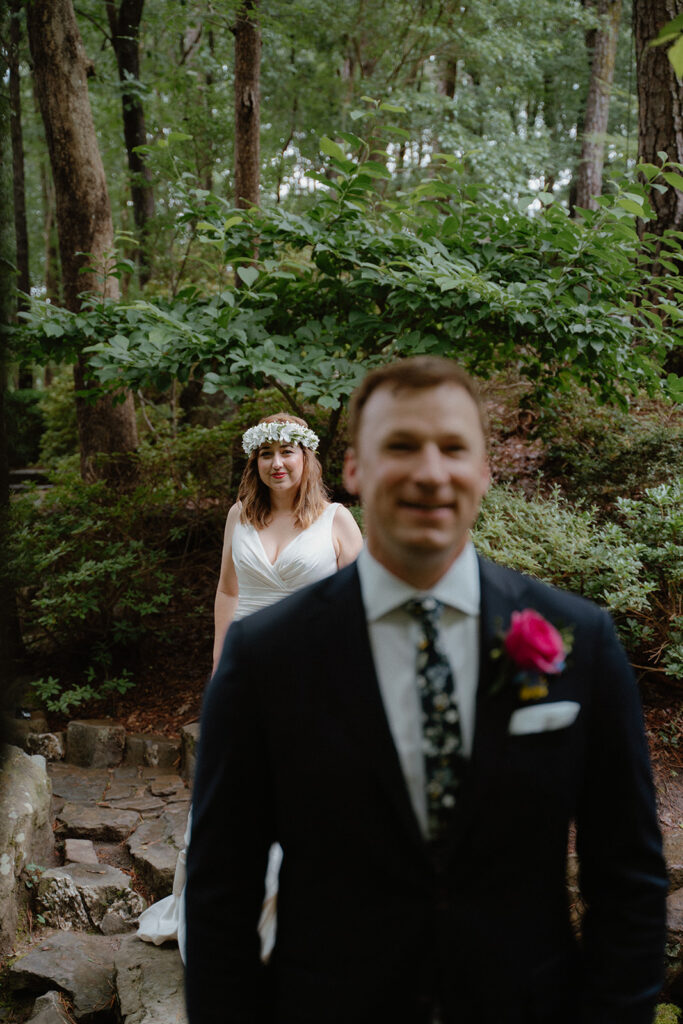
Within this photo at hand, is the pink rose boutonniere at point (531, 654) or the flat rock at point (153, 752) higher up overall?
the pink rose boutonniere at point (531, 654)

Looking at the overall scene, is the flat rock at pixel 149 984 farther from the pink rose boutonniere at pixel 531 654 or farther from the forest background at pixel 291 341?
the pink rose boutonniere at pixel 531 654

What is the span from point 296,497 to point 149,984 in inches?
95.7

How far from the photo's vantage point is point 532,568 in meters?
4.50

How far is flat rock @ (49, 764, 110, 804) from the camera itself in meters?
5.46

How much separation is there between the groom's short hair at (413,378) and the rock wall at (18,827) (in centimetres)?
336

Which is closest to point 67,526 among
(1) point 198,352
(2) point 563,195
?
(1) point 198,352

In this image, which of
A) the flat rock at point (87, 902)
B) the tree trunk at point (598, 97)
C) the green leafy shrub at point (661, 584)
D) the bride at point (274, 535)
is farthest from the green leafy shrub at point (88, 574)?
the tree trunk at point (598, 97)

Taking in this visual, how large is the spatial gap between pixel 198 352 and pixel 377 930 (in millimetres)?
4094

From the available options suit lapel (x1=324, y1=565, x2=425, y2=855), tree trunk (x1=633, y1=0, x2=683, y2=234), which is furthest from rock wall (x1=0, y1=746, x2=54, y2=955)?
tree trunk (x1=633, y1=0, x2=683, y2=234)

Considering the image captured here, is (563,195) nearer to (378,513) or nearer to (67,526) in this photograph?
(67,526)

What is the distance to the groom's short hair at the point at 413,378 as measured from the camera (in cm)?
121

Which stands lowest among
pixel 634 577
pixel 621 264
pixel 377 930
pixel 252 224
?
pixel 377 930

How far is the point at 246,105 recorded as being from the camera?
7512 mm

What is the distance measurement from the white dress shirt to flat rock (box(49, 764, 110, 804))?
16.2 feet
